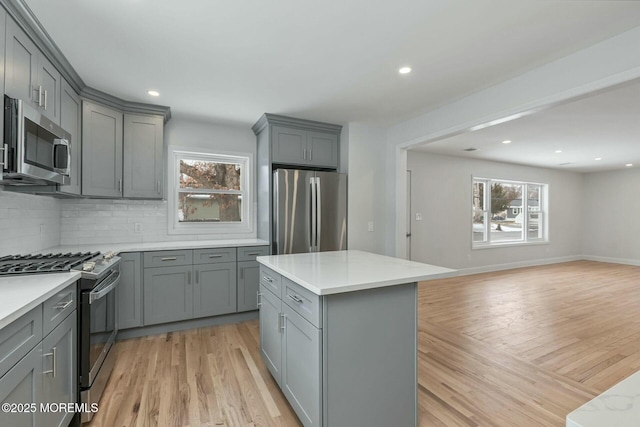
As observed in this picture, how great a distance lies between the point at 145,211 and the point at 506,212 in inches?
297

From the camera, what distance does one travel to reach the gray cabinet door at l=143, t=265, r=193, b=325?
3.11 meters

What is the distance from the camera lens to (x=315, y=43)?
86.0 inches

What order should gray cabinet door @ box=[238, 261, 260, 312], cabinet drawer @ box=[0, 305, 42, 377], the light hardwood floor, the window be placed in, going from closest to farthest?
cabinet drawer @ box=[0, 305, 42, 377] < the light hardwood floor < gray cabinet door @ box=[238, 261, 260, 312] < the window

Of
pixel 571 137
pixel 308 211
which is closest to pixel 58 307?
pixel 308 211

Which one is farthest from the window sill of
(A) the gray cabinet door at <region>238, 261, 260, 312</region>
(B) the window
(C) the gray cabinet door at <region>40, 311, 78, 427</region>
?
(C) the gray cabinet door at <region>40, 311, 78, 427</region>

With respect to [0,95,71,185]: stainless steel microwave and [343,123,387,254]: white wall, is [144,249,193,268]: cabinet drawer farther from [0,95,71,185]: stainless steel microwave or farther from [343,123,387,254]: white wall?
[343,123,387,254]: white wall

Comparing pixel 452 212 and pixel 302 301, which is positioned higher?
pixel 452 212

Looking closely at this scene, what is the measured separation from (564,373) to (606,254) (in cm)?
785

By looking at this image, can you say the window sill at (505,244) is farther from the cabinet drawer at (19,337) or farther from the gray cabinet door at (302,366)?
the cabinet drawer at (19,337)

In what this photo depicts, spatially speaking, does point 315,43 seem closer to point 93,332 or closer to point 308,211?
point 308,211

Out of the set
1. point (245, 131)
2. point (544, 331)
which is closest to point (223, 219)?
point (245, 131)

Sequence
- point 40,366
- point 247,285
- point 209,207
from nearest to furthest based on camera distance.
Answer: point 40,366 → point 247,285 → point 209,207

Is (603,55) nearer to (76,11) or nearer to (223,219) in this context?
(76,11)

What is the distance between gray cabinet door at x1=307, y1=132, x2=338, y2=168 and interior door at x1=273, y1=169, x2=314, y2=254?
0.35 metres
